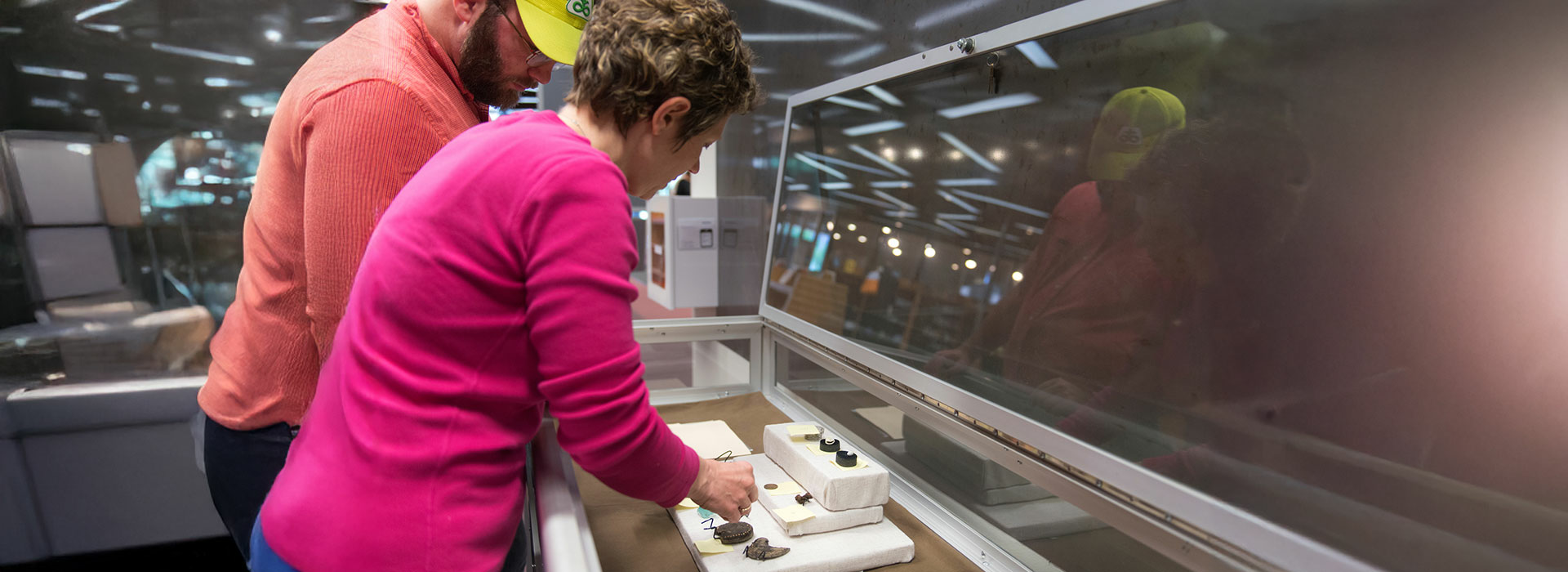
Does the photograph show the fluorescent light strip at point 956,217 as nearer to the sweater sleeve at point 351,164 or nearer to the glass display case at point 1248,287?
the glass display case at point 1248,287

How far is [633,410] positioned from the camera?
2.34 ft

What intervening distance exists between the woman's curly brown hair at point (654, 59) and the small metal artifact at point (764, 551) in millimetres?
693

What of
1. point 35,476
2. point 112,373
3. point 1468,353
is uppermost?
point 1468,353

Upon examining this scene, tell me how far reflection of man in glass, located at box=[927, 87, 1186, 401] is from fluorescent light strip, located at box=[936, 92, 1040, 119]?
0.17 meters

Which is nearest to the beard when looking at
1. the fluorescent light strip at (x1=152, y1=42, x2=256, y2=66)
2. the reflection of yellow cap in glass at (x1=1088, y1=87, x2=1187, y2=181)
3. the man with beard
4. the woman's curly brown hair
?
the man with beard

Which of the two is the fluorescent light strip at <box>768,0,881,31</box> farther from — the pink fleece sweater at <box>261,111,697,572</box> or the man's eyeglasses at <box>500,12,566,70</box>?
the pink fleece sweater at <box>261,111,697,572</box>

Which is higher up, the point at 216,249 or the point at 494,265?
the point at 494,265

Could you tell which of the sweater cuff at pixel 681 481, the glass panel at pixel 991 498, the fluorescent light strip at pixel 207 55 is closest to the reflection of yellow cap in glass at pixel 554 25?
the sweater cuff at pixel 681 481

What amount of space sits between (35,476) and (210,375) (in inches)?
93.9

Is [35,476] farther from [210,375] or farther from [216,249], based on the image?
[210,375]

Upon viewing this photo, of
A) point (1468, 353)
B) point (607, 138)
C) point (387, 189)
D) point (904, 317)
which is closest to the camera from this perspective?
point (1468, 353)

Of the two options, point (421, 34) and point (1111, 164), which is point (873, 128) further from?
point (421, 34)

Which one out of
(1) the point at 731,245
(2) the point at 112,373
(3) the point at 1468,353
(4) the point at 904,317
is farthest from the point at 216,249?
(3) the point at 1468,353

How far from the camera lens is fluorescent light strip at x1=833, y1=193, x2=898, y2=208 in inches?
60.8
